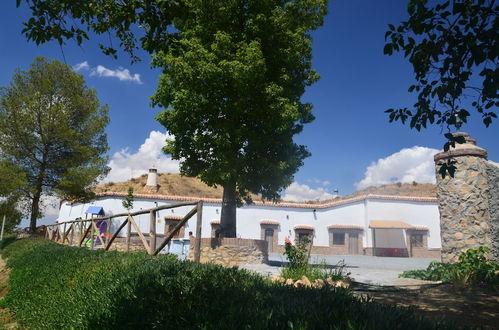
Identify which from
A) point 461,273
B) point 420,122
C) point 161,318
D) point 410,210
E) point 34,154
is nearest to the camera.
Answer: point 161,318

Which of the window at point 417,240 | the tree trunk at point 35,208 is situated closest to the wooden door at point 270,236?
the window at point 417,240

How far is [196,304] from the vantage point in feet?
11.8

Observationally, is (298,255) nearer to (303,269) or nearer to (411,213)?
(303,269)

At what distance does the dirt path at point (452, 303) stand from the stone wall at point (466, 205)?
272 centimetres

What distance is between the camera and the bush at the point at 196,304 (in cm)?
275

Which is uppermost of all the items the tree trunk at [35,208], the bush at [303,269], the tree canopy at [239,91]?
the tree canopy at [239,91]

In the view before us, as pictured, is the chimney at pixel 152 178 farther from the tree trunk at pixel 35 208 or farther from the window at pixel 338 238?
the window at pixel 338 238

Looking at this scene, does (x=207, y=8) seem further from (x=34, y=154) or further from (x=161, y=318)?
(x=34, y=154)

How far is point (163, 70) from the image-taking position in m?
16.3

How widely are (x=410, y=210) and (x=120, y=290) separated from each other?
33.6m

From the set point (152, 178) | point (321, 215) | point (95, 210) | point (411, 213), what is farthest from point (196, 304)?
point (152, 178)

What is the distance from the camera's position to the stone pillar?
9.48m

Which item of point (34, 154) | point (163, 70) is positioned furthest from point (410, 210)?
point (34, 154)

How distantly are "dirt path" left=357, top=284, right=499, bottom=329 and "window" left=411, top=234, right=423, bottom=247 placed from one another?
2814 centimetres
